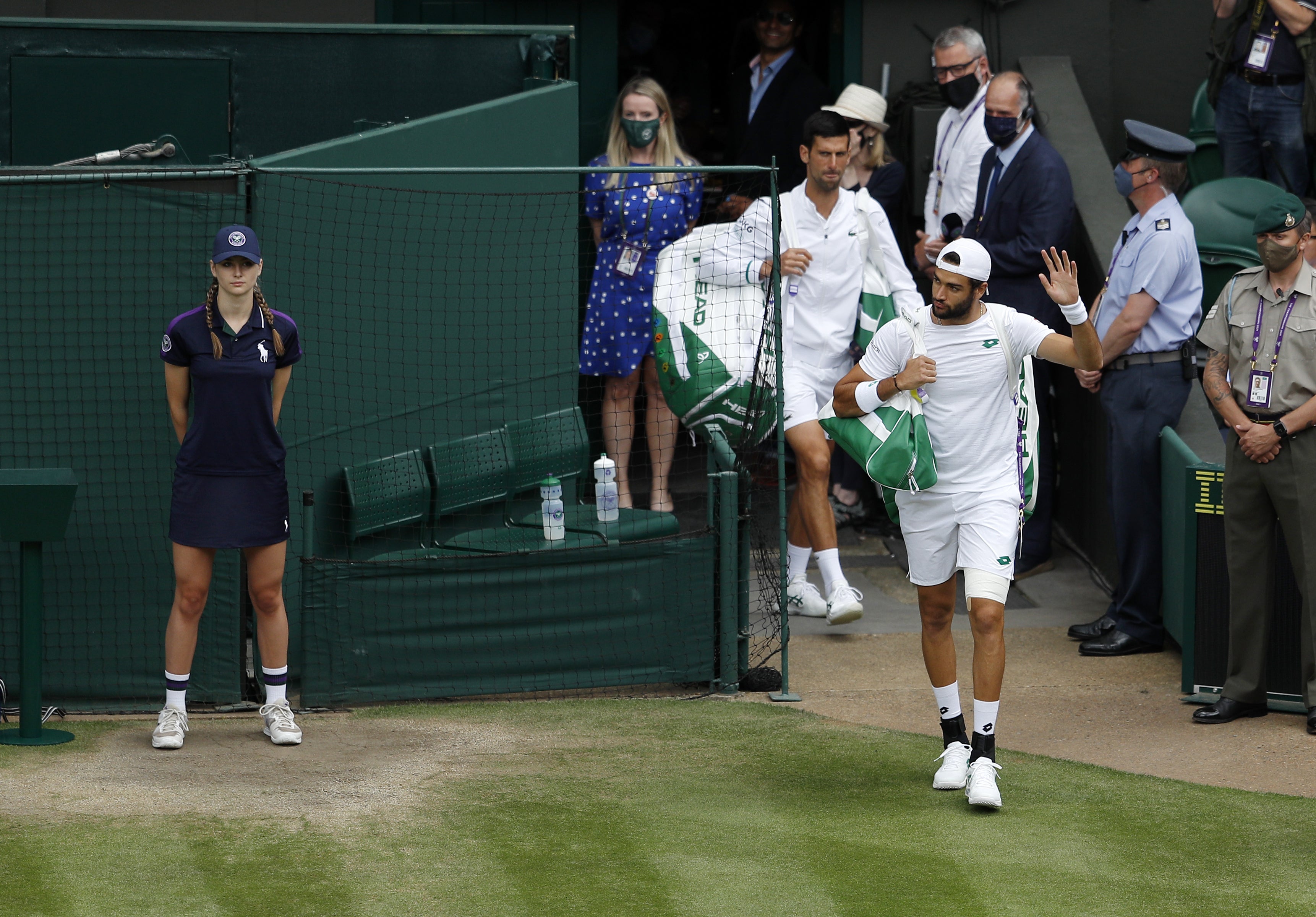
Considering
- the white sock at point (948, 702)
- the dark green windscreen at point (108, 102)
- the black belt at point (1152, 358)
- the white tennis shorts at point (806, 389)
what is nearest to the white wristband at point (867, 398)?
the white sock at point (948, 702)

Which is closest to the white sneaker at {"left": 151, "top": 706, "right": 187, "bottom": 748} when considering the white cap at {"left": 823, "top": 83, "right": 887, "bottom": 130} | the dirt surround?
the dirt surround

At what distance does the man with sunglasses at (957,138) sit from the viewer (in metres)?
9.77

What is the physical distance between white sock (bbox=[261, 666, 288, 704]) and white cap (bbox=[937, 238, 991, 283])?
3.13m

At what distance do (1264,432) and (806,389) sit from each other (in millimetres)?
2381

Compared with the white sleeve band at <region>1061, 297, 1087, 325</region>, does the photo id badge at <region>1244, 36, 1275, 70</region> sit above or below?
above

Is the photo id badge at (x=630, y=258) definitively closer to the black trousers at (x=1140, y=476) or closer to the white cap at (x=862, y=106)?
the white cap at (x=862, y=106)

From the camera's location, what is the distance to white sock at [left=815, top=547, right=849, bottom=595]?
8484 mm

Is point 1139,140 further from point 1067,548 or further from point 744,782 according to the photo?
point 744,782

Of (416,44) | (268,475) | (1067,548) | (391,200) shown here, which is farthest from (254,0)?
(1067,548)

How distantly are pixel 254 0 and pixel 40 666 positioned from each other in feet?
18.2

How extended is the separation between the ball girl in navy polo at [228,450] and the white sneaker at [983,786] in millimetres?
2693

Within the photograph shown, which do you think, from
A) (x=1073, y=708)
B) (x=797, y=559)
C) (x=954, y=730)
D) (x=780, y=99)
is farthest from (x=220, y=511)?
(x=780, y=99)

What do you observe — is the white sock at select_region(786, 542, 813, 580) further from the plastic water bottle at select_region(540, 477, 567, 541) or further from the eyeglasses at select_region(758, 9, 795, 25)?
the eyeglasses at select_region(758, 9, 795, 25)

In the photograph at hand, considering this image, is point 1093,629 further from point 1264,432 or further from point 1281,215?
point 1281,215
